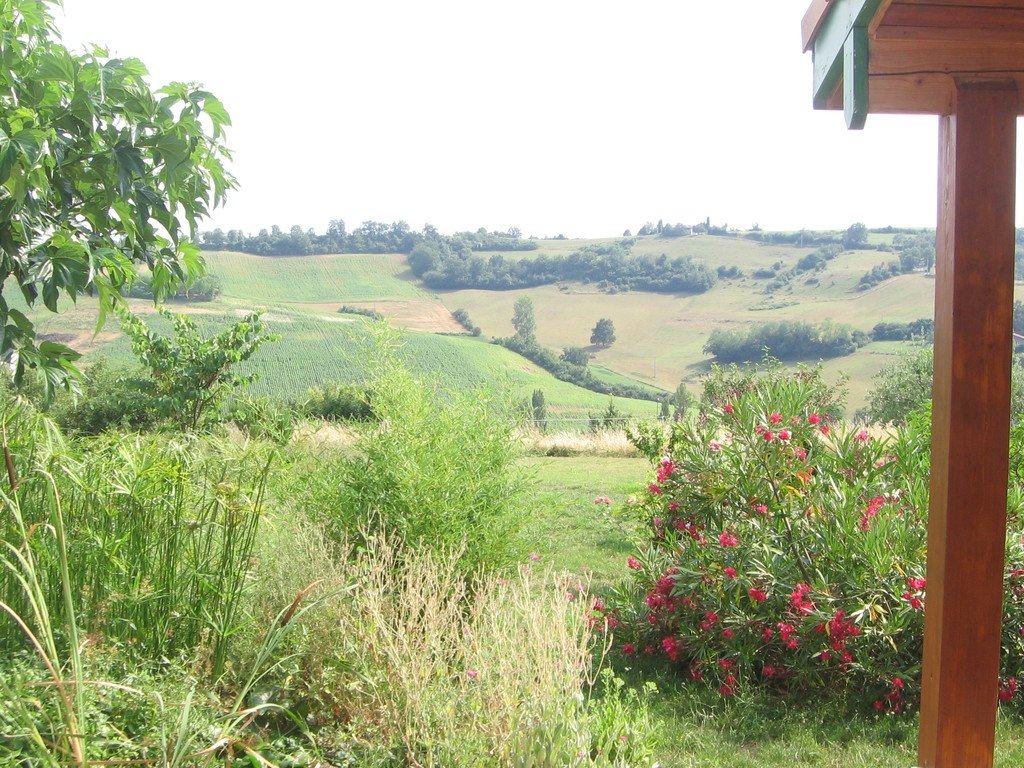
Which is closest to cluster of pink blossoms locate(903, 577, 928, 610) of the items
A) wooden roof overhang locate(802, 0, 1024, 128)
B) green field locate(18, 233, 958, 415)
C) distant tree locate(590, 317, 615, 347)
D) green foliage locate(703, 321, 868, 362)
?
wooden roof overhang locate(802, 0, 1024, 128)

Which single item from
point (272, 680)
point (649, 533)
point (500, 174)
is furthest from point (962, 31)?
point (500, 174)

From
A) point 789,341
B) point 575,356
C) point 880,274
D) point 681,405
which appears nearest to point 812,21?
point 681,405

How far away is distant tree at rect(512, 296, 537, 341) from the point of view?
59.1 meters

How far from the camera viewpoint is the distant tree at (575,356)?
54.3 m

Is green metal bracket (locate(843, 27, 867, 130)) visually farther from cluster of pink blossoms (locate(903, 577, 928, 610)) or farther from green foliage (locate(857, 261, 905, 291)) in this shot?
green foliage (locate(857, 261, 905, 291))

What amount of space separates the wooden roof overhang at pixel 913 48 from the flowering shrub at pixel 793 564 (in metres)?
2.05

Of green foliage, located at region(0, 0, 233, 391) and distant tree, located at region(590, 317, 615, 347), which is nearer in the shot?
green foliage, located at region(0, 0, 233, 391)

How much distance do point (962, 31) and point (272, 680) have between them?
291 centimetres

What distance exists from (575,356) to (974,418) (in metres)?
53.4

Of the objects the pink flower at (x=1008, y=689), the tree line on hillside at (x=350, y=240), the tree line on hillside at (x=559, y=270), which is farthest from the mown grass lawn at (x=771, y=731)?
the tree line on hillside at (x=559, y=270)

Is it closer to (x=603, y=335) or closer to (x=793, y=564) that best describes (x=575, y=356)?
(x=603, y=335)

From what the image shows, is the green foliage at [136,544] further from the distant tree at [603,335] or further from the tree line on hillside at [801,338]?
the distant tree at [603,335]

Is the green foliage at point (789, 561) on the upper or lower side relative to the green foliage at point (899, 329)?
upper

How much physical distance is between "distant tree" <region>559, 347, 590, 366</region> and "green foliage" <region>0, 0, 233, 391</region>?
5188 centimetres
